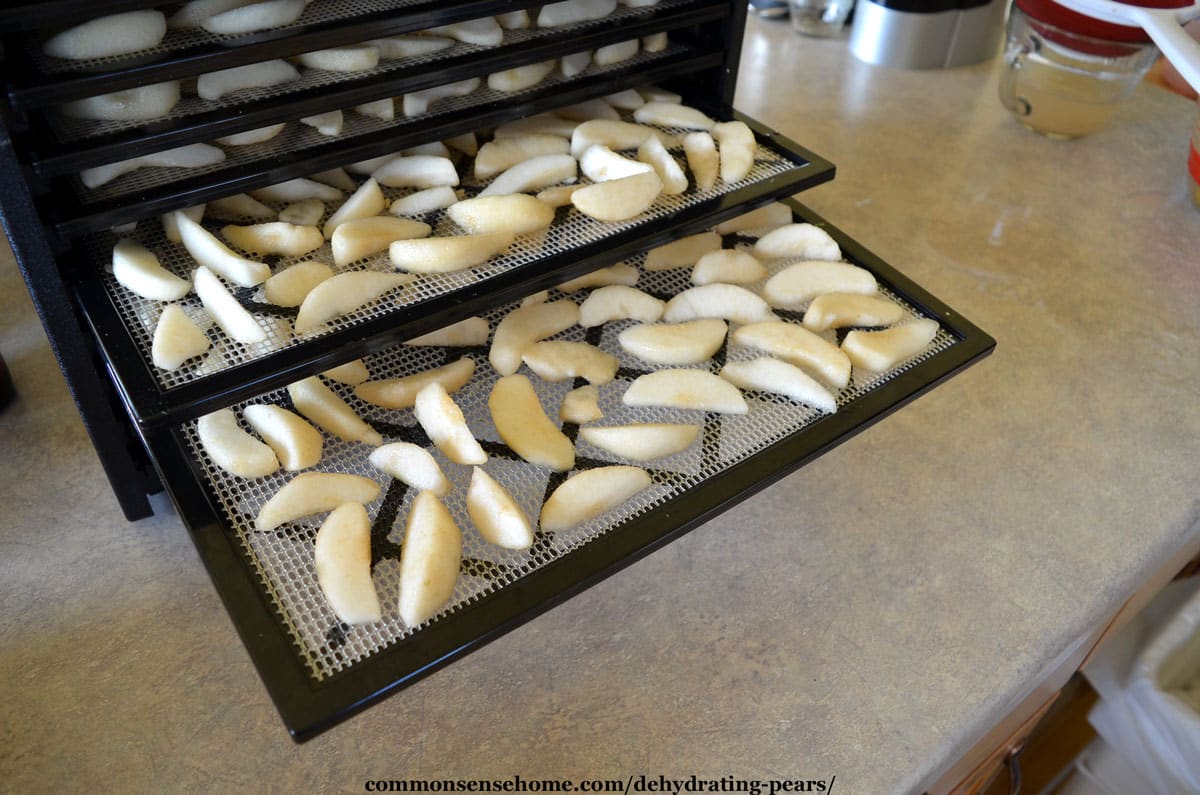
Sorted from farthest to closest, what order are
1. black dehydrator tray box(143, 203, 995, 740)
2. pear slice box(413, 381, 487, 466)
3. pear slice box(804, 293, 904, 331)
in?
pear slice box(804, 293, 904, 331), pear slice box(413, 381, 487, 466), black dehydrator tray box(143, 203, 995, 740)

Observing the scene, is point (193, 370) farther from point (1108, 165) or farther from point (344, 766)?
point (1108, 165)

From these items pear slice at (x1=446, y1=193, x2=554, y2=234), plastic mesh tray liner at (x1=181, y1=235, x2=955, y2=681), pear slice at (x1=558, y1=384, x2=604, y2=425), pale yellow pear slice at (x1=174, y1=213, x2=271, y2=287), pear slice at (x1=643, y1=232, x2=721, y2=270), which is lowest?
plastic mesh tray liner at (x1=181, y1=235, x2=955, y2=681)

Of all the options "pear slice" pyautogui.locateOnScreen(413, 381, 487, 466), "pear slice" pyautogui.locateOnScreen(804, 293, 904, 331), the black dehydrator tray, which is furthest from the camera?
"pear slice" pyautogui.locateOnScreen(804, 293, 904, 331)

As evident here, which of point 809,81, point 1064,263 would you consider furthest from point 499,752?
point 809,81

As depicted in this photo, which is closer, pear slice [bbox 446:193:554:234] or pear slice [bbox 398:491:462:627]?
pear slice [bbox 398:491:462:627]

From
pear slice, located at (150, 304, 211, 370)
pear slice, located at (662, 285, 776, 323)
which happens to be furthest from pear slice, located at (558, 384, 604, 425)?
pear slice, located at (150, 304, 211, 370)

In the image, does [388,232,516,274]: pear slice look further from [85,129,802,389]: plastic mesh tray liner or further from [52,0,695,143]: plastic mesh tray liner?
[52,0,695,143]: plastic mesh tray liner

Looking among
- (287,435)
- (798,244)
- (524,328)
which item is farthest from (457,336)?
(798,244)

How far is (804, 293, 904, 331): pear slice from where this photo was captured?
64 cm

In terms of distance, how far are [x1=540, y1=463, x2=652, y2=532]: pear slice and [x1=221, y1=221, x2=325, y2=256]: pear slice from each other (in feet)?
0.75

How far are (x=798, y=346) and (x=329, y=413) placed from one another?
31cm

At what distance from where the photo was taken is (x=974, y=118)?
1198 millimetres

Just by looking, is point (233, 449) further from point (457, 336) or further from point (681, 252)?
point (681, 252)

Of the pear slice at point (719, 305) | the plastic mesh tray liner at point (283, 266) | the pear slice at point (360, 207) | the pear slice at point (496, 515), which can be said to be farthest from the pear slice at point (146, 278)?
the pear slice at point (719, 305)
